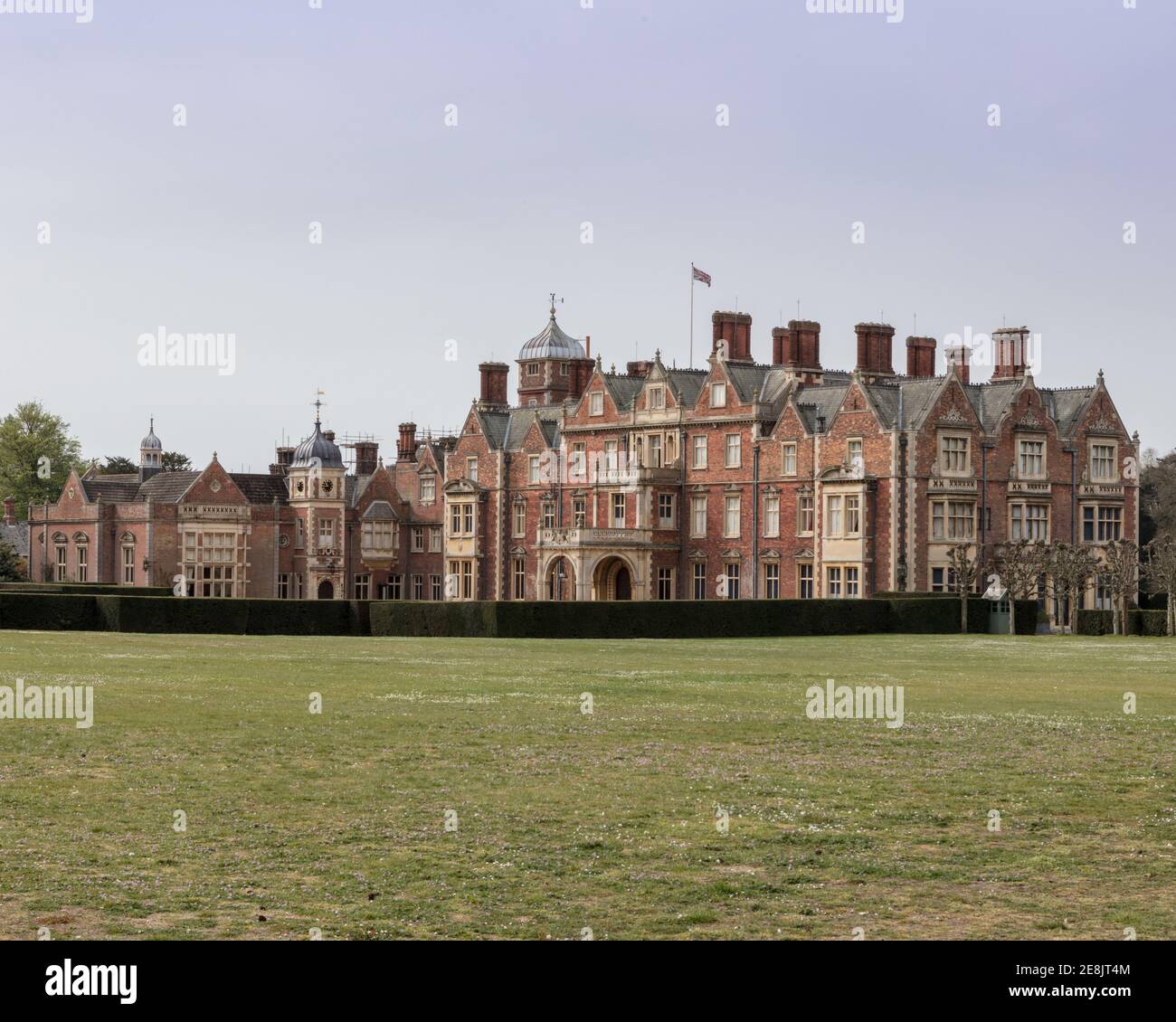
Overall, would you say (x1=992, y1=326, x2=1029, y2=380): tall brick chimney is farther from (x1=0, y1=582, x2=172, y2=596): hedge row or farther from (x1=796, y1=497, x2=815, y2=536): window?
(x1=0, y1=582, x2=172, y2=596): hedge row

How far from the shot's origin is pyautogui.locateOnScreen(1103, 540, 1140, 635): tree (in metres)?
70.8

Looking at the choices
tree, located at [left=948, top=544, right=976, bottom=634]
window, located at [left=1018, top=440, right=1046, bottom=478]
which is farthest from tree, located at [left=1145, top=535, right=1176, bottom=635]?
window, located at [left=1018, top=440, right=1046, bottom=478]

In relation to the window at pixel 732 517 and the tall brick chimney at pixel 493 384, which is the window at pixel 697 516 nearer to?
the window at pixel 732 517

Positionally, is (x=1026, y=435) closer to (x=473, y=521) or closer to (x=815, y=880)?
(x=473, y=521)

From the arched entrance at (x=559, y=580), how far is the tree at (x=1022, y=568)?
71.7 feet

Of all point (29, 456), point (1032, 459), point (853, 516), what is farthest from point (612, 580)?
point (29, 456)

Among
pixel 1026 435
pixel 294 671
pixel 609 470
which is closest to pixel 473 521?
pixel 609 470

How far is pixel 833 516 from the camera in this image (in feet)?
260

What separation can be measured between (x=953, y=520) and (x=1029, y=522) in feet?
12.9

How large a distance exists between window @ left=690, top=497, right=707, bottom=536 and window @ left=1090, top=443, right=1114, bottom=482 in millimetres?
17506

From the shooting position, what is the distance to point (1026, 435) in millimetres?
79688

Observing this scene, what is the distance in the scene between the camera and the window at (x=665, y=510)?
8788cm
